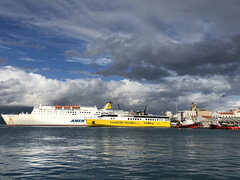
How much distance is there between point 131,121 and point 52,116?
4703 centimetres

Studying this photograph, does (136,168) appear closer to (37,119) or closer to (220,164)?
(220,164)

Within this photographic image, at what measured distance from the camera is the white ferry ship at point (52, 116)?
445ft

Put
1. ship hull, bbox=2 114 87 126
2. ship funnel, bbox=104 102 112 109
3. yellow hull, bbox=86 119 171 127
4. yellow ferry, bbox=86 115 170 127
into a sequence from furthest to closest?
1. ship funnel, bbox=104 102 112 109
2. ship hull, bbox=2 114 87 126
3. yellow ferry, bbox=86 115 170 127
4. yellow hull, bbox=86 119 171 127

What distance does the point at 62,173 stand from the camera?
732 inches

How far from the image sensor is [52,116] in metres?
138

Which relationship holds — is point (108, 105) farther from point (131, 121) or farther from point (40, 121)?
point (40, 121)

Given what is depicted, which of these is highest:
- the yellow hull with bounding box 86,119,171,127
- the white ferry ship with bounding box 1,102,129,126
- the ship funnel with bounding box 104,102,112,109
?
the ship funnel with bounding box 104,102,112,109

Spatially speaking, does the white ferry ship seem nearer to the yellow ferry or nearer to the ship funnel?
the yellow ferry

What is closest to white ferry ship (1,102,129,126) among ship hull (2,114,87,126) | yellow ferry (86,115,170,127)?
ship hull (2,114,87,126)

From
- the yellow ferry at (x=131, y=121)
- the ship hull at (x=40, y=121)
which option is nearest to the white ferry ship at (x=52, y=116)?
the ship hull at (x=40, y=121)

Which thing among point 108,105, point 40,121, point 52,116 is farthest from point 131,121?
point 40,121

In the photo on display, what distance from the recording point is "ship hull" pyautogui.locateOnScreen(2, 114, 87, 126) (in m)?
136

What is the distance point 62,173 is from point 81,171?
160 centimetres

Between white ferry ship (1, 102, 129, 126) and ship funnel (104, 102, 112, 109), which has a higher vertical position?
ship funnel (104, 102, 112, 109)
